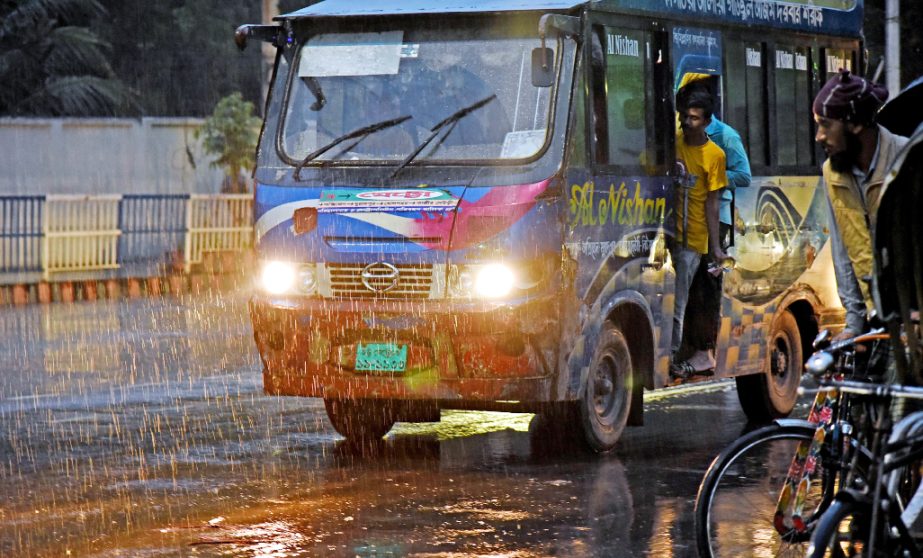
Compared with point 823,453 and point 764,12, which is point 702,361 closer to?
point 764,12

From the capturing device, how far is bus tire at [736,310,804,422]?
1203 centimetres

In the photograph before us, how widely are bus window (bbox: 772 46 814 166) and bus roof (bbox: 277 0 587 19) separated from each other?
283cm

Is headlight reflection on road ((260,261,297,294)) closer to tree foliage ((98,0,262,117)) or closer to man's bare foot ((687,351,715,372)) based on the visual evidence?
man's bare foot ((687,351,715,372))

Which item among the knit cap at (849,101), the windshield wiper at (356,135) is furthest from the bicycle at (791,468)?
the windshield wiper at (356,135)

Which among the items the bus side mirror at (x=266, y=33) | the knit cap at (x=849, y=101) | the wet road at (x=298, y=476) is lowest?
the wet road at (x=298, y=476)

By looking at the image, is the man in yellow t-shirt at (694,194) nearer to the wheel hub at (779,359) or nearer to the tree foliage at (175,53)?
the wheel hub at (779,359)

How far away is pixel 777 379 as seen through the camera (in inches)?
484

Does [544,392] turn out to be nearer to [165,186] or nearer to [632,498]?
[632,498]

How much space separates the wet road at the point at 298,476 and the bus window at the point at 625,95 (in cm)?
178

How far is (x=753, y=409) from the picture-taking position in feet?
39.7

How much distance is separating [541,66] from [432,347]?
65.3 inches

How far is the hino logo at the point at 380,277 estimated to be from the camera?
9.71 m

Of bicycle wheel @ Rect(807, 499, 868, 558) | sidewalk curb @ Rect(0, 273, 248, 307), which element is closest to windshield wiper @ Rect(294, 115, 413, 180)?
bicycle wheel @ Rect(807, 499, 868, 558)

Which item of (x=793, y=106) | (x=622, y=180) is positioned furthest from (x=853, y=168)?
(x=793, y=106)
